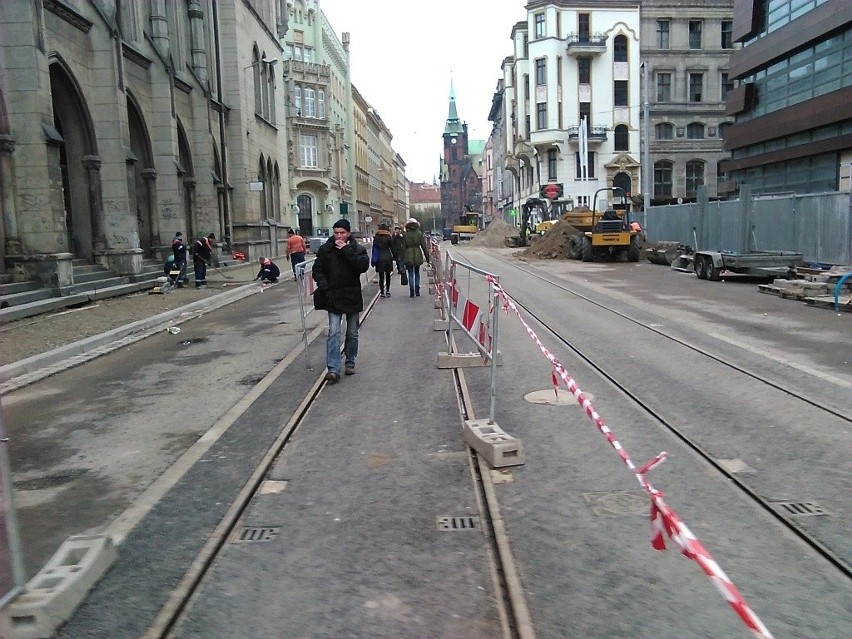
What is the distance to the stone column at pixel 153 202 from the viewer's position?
79.5ft

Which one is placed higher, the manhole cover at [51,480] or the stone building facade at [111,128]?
the stone building facade at [111,128]

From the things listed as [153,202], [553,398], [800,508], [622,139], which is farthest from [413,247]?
[622,139]

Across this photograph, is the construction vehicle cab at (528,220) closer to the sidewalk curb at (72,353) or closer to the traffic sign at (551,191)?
the traffic sign at (551,191)

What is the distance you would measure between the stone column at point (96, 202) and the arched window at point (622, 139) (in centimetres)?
4779

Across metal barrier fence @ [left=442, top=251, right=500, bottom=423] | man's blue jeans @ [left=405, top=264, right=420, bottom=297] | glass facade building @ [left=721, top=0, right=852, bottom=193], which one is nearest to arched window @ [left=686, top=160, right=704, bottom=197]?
glass facade building @ [left=721, top=0, right=852, bottom=193]

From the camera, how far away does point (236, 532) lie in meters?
4.40

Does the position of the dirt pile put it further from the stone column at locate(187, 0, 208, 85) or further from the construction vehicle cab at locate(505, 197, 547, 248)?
the stone column at locate(187, 0, 208, 85)

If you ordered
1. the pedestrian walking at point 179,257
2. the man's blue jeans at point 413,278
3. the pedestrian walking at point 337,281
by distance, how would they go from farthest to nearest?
the pedestrian walking at point 179,257 → the man's blue jeans at point 413,278 → the pedestrian walking at point 337,281

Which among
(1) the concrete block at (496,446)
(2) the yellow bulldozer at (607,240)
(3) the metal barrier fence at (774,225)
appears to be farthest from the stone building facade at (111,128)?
(3) the metal barrier fence at (774,225)

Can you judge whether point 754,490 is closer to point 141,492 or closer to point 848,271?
point 141,492

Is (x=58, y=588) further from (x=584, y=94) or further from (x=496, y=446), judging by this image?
(x=584, y=94)

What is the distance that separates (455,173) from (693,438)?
160590 mm

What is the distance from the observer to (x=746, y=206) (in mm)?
22344

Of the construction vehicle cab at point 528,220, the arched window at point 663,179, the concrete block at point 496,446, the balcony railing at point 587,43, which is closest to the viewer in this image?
the concrete block at point 496,446
